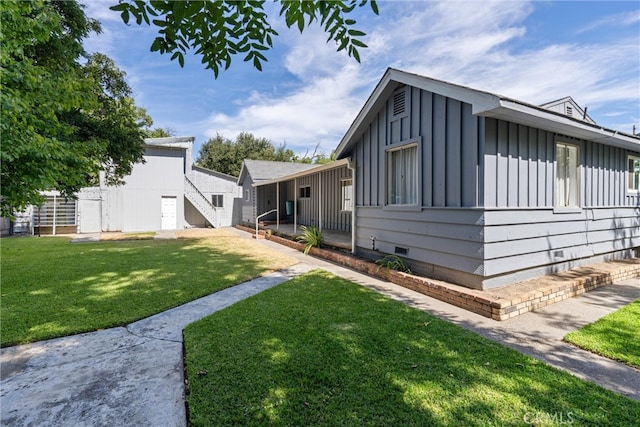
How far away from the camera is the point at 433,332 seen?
3.97 metres

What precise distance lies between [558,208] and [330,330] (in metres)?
5.47

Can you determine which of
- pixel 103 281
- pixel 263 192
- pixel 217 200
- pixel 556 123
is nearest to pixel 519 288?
pixel 556 123

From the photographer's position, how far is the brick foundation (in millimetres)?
4633

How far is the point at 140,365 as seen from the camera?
3.23 m

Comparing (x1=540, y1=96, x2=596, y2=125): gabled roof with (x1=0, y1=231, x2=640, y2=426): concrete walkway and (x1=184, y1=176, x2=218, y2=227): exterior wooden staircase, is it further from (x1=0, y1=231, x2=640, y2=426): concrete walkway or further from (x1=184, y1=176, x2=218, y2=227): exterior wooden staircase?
(x1=184, y1=176, x2=218, y2=227): exterior wooden staircase

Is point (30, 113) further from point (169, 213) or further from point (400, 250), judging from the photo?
point (169, 213)

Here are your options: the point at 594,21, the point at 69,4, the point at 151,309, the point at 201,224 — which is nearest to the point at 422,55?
the point at 594,21

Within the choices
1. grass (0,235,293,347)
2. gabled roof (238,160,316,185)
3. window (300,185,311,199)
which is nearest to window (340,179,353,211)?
window (300,185,311,199)

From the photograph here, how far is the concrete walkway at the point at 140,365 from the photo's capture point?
2.50 m

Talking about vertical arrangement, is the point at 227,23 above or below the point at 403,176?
above

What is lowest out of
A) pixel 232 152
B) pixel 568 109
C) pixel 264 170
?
pixel 264 170

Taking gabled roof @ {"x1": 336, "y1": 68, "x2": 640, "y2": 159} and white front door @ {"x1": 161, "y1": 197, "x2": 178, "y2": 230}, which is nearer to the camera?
gabled roof @ {"x1": 336, "y1": 68, "x2": 640, "y2": 159}

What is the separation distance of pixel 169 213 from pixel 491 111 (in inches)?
763

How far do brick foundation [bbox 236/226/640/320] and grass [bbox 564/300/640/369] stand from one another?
0.74 metres
